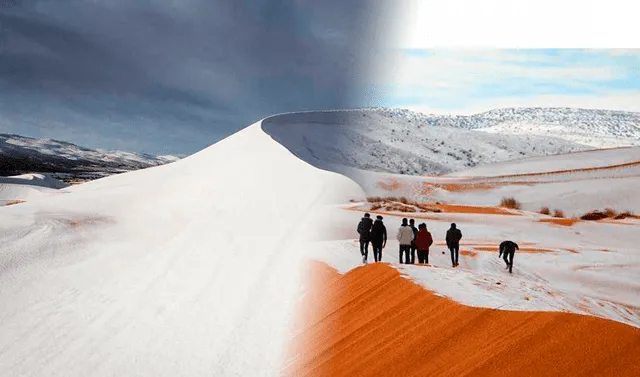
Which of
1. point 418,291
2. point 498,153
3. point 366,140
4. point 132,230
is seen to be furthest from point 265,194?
point 498,153

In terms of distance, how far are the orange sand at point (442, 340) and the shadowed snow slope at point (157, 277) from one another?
44cm

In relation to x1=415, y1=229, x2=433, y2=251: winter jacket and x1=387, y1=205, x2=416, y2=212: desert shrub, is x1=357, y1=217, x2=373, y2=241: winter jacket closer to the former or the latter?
x1=415, y1=229, x2=433, y2=251: winter jacket

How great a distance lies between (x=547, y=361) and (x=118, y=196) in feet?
39.6

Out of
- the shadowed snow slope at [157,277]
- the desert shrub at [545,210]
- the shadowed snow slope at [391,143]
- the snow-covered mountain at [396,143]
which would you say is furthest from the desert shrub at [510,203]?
the shadowed snow slope at [391,143]

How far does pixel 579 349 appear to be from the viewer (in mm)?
2199

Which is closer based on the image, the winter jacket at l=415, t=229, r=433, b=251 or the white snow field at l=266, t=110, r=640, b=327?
the white snow field at l=266, t=110, r=640, b=327

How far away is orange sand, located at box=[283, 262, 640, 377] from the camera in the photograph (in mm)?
2162

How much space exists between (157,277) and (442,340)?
4471 millimetres

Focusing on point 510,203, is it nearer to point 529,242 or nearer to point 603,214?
point 603,214

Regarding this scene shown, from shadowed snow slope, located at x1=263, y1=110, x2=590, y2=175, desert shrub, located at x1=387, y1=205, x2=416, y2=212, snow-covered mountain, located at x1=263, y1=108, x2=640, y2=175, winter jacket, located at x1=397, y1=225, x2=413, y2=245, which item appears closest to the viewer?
winter jacket, located at x1=397, y1=225, x2=413, y2=245

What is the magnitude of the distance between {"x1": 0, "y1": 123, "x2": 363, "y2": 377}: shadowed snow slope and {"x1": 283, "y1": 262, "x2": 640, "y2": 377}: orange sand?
17.3 inches

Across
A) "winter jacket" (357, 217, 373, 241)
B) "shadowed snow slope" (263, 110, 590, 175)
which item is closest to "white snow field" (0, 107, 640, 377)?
"winter jacket" (357, 217, 373, 241)

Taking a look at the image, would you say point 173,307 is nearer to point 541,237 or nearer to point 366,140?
point 541,237

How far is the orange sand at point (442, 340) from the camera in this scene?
216cm
